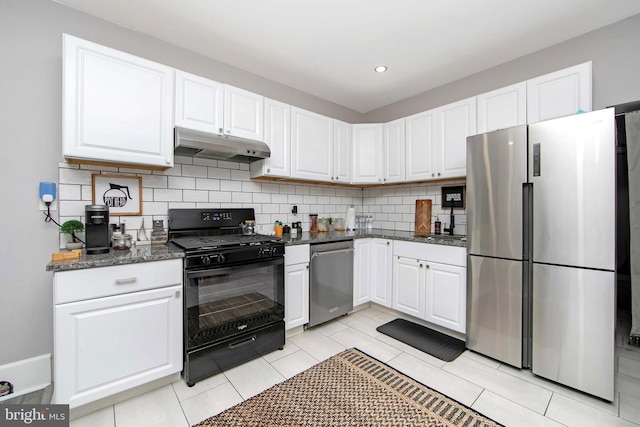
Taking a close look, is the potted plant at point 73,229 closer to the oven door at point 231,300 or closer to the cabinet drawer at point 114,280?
the cabinet drawer at point 114,280

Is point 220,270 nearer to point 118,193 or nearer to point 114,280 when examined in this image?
point 114,280

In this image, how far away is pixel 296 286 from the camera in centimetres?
251

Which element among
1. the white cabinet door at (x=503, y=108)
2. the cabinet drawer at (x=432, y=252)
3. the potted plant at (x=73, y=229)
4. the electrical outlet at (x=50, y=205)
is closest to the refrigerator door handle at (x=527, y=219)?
the cabinet drawer at (x=432, y=252)

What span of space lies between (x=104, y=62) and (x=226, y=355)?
7.37 feet

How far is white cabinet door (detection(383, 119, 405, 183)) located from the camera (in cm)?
325

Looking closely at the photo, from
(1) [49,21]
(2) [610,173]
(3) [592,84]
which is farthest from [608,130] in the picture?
(1) [49,21]

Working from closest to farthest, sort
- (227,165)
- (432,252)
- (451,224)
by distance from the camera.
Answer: (432,252)
(227,165)
(451,224)

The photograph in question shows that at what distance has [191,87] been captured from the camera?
7.27 feet

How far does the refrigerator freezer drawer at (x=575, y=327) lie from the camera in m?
1.68

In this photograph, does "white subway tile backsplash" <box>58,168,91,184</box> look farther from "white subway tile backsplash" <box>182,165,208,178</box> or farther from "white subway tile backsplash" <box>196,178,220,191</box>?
"white subway tile backsplash" <box>196,178,220,191</box>

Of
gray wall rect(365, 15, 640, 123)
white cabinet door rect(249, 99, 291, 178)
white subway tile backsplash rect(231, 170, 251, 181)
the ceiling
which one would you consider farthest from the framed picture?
gray wall rect(365, 15, 640, 123)

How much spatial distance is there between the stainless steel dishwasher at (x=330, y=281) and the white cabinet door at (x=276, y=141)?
887 millimetres

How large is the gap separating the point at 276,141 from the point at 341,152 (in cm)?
93

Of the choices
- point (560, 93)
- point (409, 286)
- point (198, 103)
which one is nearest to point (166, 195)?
point (198, 103)
